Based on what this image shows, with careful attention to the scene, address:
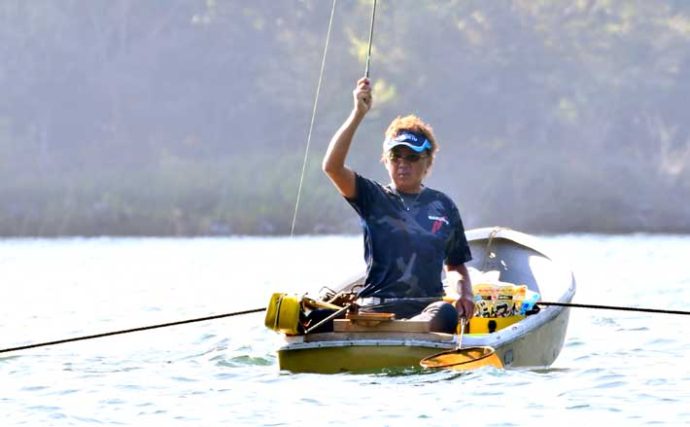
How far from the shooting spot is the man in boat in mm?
12352

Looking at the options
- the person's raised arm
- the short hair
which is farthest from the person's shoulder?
the person's raised arm

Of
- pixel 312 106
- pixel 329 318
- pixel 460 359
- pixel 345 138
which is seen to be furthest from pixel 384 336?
pixel 312 106

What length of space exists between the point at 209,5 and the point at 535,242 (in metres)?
66.5

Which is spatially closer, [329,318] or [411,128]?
[329,318]

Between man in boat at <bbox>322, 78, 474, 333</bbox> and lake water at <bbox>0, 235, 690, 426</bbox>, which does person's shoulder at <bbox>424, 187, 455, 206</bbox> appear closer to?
man in boat at <bbox>322, 78, 474, 333</bbox>

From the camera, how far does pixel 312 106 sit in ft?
250

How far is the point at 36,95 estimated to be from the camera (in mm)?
77250

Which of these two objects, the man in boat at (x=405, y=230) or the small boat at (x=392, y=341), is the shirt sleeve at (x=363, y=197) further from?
the small boat at (x=392, y=341)

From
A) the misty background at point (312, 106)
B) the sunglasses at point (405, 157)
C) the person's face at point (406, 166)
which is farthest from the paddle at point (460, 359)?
the misty background at point (312, 106)

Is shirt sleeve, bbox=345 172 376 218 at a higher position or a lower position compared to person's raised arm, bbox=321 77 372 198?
lower

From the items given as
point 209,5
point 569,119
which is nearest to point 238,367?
point 569,119

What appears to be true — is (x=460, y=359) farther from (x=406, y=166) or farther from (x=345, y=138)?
(x=345, y=138)

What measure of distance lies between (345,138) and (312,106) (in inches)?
2549

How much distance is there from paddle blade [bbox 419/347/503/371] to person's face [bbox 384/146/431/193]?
4.50 feet
